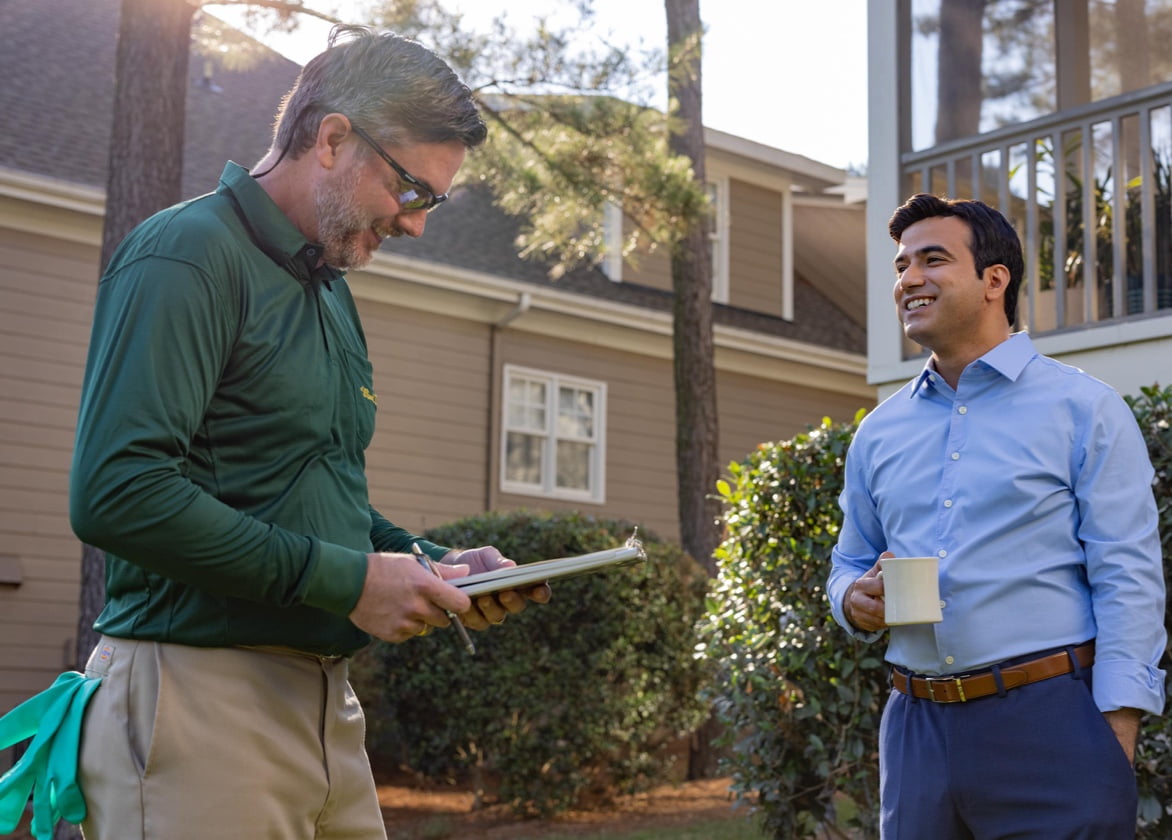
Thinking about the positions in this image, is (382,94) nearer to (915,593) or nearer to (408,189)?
(408,189)

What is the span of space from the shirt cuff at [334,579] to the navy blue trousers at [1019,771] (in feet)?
5.36

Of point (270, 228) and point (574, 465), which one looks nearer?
point (270, 228)

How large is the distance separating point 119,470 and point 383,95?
2.76ft

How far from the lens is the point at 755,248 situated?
1858 centimetres

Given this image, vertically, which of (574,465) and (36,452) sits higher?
(574,465)

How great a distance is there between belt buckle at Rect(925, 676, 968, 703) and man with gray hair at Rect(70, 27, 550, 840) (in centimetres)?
121

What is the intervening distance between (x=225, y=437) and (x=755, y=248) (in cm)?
1666

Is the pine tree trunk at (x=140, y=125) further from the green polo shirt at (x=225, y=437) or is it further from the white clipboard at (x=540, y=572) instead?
the white clipboard at (x=540, y=572)

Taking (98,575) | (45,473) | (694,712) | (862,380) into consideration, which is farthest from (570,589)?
(862,380)

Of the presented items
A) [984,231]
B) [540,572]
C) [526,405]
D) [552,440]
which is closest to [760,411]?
[552,440]

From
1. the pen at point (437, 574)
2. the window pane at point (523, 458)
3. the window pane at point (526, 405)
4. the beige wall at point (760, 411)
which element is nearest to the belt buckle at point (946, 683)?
the pen at point (437, 574)

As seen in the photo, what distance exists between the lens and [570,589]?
9438mm

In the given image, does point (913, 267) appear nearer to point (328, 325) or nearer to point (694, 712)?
point (328, 325)

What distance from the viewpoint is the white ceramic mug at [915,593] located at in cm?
306
